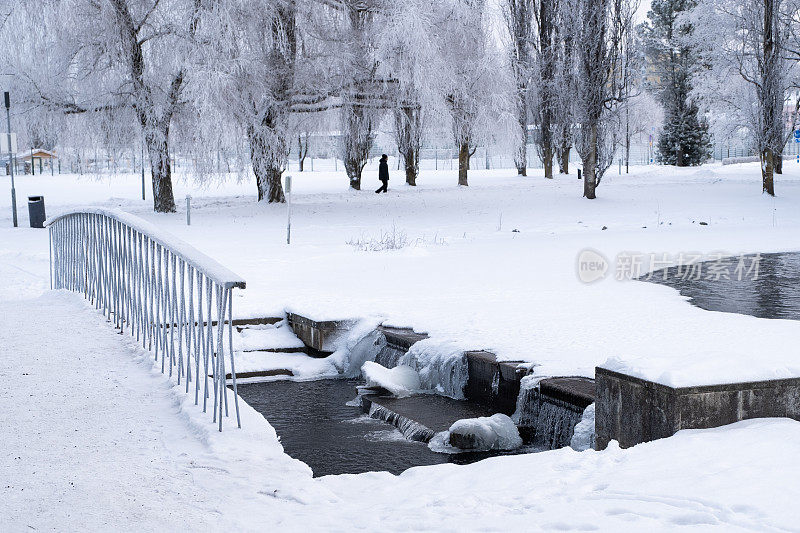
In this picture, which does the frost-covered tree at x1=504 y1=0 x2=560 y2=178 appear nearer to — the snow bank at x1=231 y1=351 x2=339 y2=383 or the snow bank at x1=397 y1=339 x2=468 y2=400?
the snow bank at x1=231 y1=351 x2=339 y2=383

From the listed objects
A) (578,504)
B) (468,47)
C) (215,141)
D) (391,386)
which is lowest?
(391,386)

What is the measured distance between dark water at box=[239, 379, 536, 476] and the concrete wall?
1987 millimetres

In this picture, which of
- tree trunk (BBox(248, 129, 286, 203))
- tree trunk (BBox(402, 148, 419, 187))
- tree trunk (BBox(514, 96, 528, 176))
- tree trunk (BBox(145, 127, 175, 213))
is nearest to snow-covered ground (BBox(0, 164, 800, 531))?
tree trunk (BBox(248, 129, 286, 203))

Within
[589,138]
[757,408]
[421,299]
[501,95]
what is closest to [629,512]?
[757,408]

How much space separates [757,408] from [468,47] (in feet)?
67.3

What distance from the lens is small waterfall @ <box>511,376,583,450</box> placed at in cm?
684

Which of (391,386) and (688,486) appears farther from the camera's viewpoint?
(391,386)

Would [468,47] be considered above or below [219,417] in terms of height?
above

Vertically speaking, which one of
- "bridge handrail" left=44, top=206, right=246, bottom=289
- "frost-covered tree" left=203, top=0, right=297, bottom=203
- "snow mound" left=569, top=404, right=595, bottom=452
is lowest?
"snow mound" left=569, top=404, right=595, bottom=452

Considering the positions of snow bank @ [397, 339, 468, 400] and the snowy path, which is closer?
the snowy path

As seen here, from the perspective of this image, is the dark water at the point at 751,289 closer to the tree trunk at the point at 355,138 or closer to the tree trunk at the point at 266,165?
the tree trunk at the point at 266,165

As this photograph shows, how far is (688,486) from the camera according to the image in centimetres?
406

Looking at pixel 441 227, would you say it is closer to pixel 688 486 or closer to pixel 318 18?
pixel 318 18

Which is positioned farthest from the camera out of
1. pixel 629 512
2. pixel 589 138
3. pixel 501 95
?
pixel 589 138
